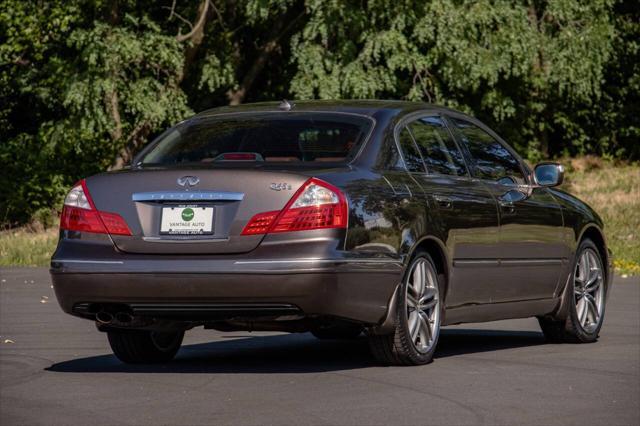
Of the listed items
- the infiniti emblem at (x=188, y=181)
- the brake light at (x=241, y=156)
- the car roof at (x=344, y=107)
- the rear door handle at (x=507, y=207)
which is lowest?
the rear door handle at (x=507, y=207)

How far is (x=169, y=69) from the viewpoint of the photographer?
98.0ft

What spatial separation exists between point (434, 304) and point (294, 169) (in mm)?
1421

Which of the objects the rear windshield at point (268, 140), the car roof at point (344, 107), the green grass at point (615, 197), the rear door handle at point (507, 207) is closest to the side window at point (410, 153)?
the car roof at point (344, 107)

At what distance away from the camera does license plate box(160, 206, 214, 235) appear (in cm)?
888

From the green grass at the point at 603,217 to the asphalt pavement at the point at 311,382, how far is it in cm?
992

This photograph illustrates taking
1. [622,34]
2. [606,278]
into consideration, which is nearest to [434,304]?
[606,278]

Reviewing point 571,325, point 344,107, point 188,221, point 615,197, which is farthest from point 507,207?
point 615,197

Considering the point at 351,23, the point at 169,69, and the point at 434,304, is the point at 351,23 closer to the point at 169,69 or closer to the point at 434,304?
the point at 169,69

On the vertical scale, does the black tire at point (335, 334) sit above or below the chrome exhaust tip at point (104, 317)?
below

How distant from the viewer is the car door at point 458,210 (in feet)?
32.7

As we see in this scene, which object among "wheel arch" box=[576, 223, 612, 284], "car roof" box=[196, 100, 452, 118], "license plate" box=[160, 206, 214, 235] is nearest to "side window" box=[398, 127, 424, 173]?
"car roof" box=[196, 100, 452, 118]

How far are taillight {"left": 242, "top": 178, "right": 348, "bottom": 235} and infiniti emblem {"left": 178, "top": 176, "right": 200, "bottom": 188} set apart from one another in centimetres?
39

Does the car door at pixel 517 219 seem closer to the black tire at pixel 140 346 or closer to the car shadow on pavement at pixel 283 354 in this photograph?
the car shadow on pavement at pixel 283 354

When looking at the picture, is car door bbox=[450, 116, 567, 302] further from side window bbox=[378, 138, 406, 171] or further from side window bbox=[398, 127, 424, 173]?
side window bbox=[378, 138, 406, 171]
